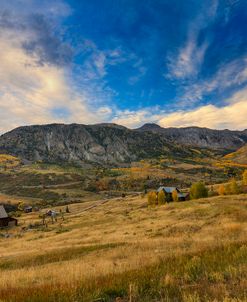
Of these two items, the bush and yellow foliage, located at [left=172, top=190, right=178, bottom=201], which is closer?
the bush

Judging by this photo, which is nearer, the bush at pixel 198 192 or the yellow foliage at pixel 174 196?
the bush at pixel 198 192

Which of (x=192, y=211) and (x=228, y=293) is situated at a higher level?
(x=228, y=293)

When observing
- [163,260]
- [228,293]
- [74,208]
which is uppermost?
[228,293]

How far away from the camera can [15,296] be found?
7617mm

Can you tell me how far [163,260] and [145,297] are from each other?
5313 millimetres

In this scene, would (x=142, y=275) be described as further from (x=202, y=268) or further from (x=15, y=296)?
(x=15, y=296)

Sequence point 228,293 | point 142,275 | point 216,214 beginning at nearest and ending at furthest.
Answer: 1. point 228,293
2. point 142,275
3. point 216,214

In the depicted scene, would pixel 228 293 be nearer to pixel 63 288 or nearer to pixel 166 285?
pixel 166 285

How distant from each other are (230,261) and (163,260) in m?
2.80

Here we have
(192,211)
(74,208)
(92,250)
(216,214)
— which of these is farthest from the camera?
(74,208)

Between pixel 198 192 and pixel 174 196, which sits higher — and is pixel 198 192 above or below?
above

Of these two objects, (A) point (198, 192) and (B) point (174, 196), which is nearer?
(A) point (198, 192)

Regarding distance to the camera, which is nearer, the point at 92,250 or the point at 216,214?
the point at 92,250

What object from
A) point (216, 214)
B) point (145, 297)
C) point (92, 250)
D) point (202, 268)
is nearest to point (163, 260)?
point (202, 268)
